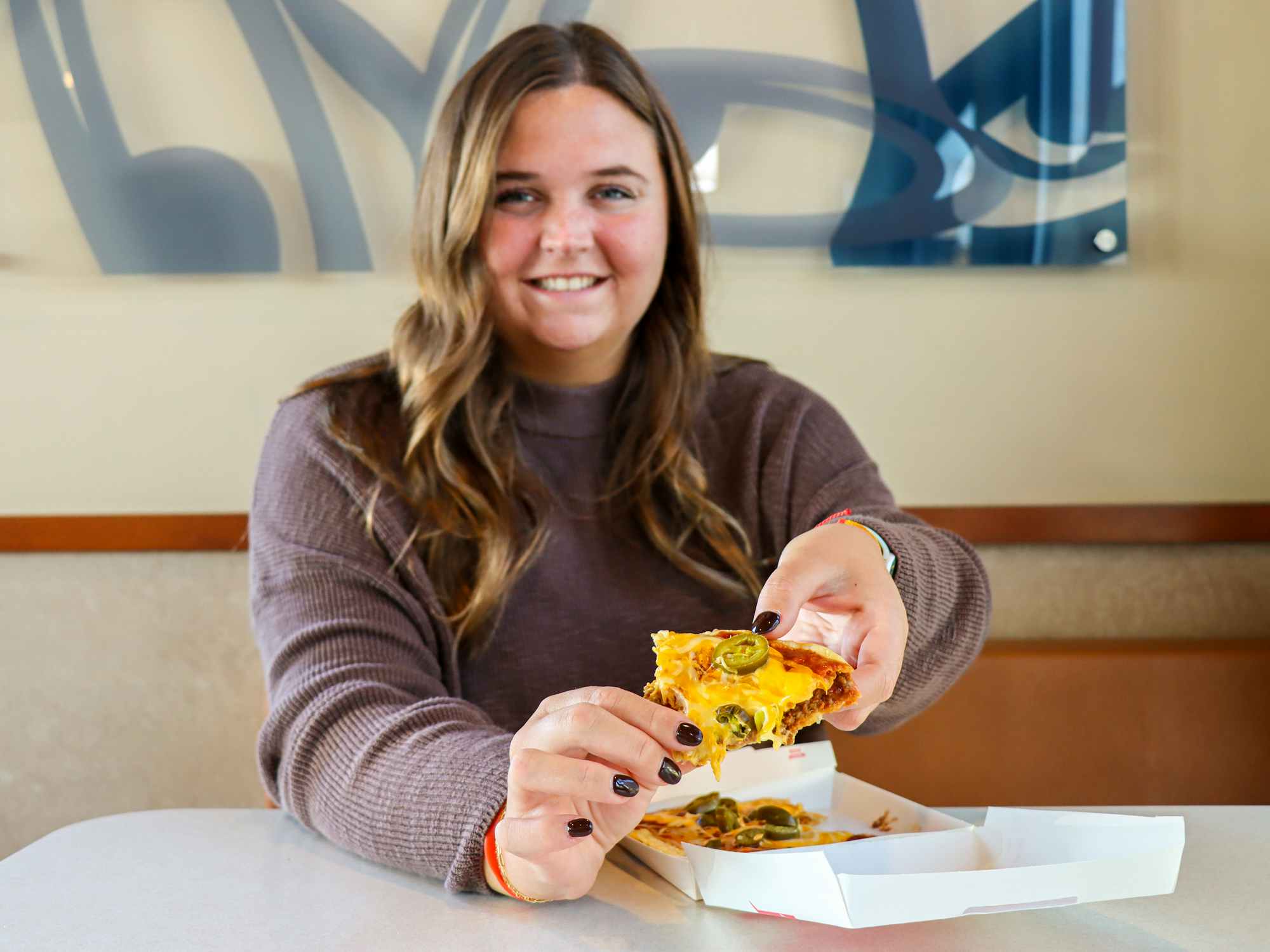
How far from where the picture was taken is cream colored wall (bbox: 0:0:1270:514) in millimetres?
2100

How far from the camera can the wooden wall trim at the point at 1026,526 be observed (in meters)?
2.13

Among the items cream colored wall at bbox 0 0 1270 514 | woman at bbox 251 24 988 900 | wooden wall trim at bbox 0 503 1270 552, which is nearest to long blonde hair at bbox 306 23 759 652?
woman at bbox 251 24 988 900

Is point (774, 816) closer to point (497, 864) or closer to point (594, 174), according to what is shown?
point (497, 864)

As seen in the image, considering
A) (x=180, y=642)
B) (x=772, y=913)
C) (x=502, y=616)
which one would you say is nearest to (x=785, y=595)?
(x=772, y=913)

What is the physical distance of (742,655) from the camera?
94cm

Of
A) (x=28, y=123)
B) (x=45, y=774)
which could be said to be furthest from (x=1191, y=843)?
(x=28, y=123)

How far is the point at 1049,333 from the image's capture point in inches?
83.8

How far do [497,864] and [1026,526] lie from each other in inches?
56.2

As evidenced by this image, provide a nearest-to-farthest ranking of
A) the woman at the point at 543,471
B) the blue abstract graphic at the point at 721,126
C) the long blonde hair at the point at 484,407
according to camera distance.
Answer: the woman at the point at 543,471 < the long blonde hair at the point at 484,407 < the blue abstract graphic at the point at 721,126

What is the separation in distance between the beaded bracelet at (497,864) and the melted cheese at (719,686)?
0.18m

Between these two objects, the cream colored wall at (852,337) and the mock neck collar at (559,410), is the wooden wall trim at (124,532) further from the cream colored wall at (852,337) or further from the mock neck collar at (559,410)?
the mock neck collar at (559,410)

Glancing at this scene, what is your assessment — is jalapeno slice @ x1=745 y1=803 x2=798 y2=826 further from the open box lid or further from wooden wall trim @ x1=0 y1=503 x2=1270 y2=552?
wooden wall trim @ x1=0 y1=503 x2=1270 y2=552

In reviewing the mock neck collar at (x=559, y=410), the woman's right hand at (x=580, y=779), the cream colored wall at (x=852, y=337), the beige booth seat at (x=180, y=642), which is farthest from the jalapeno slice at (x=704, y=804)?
the cream colored wall at (x=852, y=337)

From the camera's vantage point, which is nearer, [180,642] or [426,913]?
[426,913]
